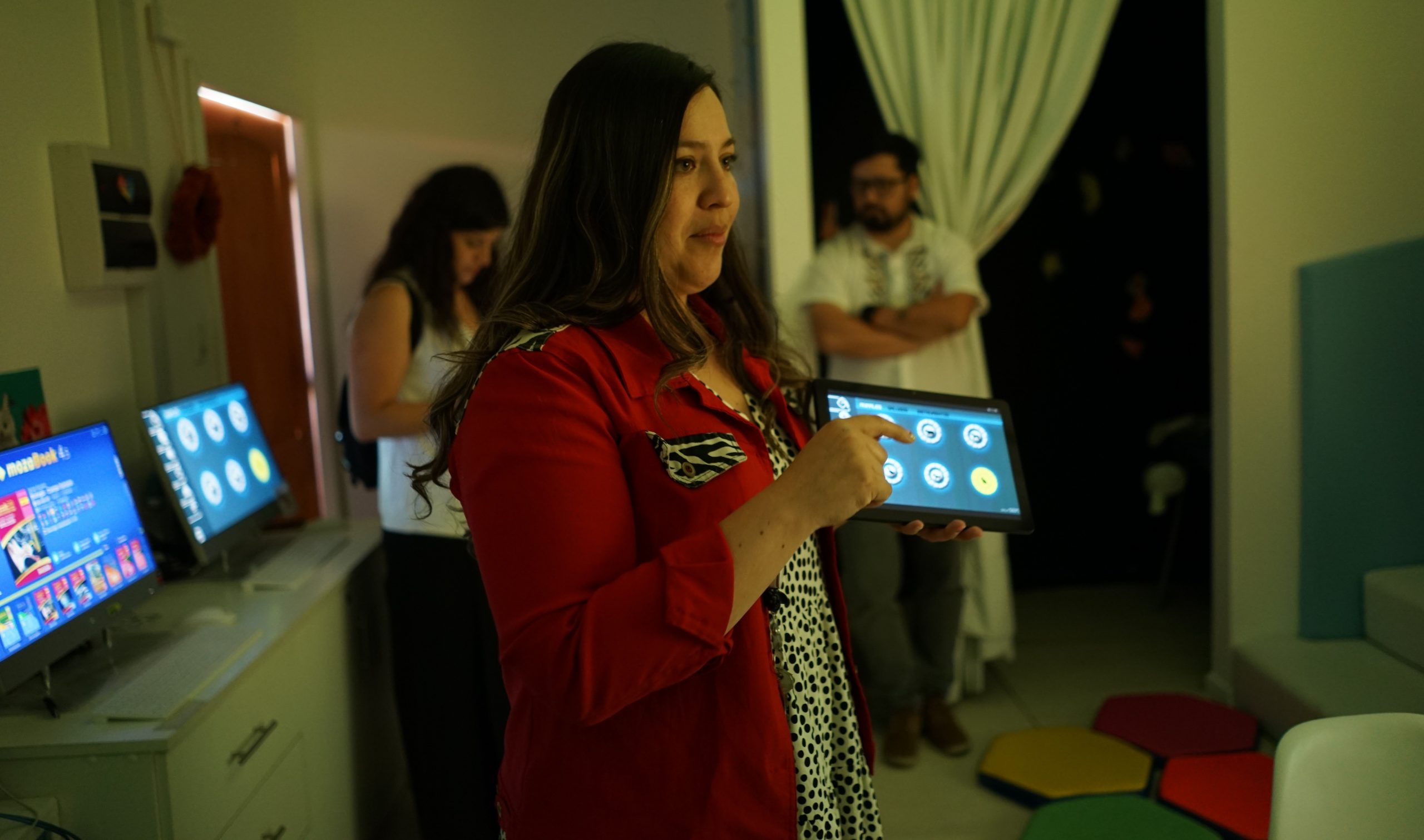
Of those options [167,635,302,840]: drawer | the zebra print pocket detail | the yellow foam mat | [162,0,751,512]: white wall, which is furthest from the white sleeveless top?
the yellow foam mat

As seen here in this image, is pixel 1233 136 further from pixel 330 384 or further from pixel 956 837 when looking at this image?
pixel 330 384

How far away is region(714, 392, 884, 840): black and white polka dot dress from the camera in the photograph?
1.24m

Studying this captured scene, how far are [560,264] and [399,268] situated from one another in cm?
157

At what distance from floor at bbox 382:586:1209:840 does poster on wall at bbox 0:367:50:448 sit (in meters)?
1.31

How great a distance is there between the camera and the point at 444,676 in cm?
256

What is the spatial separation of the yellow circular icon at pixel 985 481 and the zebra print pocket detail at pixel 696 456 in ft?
1.52

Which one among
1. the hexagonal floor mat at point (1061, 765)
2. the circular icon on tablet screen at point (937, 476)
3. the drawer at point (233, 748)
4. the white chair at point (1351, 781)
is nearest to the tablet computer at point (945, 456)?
the circular icon on tablet screen at point (937, 476)

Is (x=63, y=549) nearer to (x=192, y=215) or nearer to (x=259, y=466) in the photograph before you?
(x=259, y=466)

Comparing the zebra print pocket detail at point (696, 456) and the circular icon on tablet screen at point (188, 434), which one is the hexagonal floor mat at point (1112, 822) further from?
the circular icon on tablet screen at point (188, 434)

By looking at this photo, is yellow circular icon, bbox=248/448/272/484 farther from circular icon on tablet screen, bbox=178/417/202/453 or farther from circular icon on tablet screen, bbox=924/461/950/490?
circular icon on tablet screen, bbox=924/461/950/490

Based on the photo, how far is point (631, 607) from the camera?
98 centimetres

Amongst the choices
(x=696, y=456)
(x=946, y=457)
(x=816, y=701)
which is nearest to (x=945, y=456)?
(x=946, y=457)

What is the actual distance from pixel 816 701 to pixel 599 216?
594mm

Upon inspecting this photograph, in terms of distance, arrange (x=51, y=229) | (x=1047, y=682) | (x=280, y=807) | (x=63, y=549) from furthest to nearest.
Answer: (x=1047, y=682) → (x=51, y=229) → (x=280, y=807) → (x=63, y=549)
